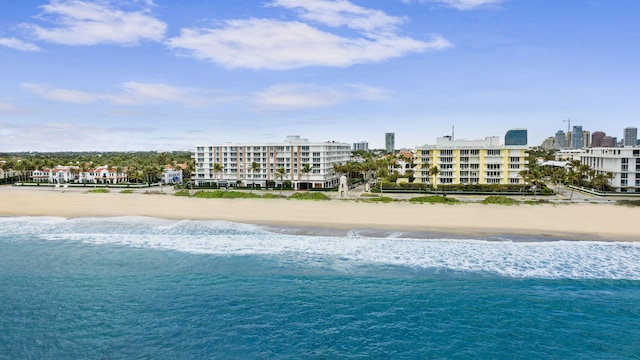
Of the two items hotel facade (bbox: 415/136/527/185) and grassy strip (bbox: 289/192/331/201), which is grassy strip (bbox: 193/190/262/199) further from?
hotel facade (bbox: 415/136/527/185)

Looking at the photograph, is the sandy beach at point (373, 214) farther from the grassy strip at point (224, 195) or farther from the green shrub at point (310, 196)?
the green shrub at point (310, 196)

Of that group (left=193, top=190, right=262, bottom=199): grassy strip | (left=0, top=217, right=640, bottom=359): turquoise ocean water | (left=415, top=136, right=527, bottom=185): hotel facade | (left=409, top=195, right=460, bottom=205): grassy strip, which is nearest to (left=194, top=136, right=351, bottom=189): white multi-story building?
(left=193, top=190, right=262, bottom=199): grassy strip

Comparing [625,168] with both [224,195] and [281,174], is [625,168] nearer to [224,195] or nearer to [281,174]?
[281,174]

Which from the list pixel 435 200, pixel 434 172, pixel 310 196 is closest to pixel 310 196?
pixel 310 196

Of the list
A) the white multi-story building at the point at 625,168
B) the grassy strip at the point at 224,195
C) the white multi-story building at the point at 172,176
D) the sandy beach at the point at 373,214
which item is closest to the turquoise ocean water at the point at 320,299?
the sandy beach at the point at 373,214

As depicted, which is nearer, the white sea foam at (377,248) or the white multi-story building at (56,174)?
the white sea foam at (377,248)

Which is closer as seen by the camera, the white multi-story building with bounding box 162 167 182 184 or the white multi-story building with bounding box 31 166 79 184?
the white multi-story building with bounding box 162 167 182 184
